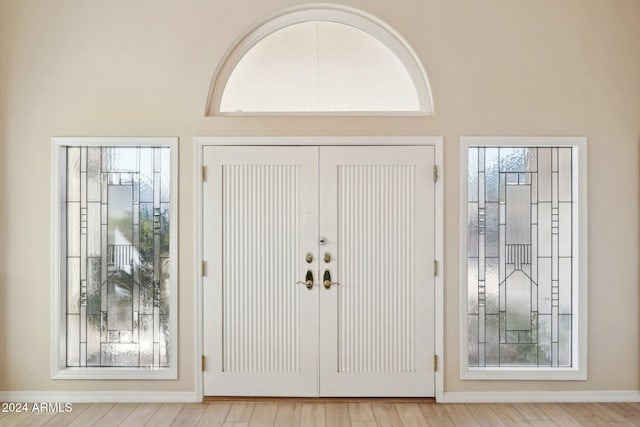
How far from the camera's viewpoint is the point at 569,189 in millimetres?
3889

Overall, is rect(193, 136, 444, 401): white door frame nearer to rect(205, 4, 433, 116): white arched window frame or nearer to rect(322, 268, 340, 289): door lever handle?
Answer: rect(205, 4, 433, 116): white arched window frame

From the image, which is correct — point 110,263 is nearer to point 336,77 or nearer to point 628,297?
point 336,77

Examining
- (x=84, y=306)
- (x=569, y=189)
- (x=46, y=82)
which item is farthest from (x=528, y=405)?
(x=46, y=82)

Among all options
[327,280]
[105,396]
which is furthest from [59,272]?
[327,280]

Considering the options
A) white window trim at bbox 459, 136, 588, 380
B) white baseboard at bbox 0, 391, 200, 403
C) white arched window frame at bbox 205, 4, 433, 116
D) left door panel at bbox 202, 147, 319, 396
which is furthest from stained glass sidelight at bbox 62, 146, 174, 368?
white window trim at bbox 459, 136, 588, 380

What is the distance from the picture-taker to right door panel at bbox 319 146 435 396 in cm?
382

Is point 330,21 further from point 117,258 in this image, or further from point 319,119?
point 117,258

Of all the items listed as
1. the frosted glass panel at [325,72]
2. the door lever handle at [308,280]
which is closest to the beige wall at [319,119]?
the frosted glass panel at [325,72]

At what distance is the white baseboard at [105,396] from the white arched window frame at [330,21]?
82.7 inches

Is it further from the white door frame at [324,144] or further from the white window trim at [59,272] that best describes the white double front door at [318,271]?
the white window trim at [59,272]

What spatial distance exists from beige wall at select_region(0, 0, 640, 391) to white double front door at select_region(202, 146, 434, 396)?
170 millimetres

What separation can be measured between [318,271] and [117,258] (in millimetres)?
1526

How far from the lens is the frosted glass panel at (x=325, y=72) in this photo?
12.7 feet

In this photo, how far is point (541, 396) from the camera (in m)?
3.82
